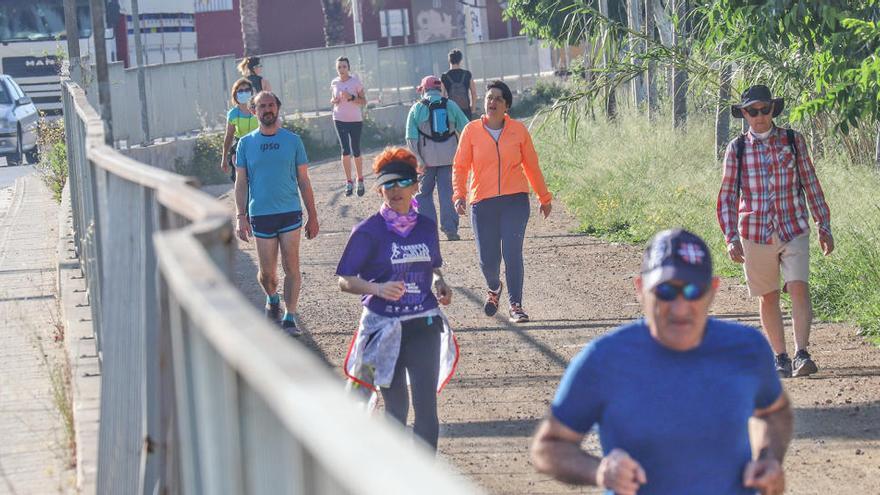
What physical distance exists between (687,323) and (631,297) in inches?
325

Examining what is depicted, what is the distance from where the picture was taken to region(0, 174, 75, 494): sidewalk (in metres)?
6.60

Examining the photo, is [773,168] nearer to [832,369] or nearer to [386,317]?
[832,369]

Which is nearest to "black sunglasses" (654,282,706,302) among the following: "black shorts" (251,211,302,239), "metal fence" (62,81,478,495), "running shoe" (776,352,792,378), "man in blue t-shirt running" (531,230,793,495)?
"man in blue t-shirt running" (531,230,793,495)

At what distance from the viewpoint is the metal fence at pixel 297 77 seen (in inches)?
Answer: 979

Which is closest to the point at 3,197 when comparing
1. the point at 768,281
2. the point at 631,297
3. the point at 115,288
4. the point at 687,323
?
the point at 631,297

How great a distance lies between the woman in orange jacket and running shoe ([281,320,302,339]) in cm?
147

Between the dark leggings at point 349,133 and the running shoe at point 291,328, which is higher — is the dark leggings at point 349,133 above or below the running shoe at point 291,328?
above

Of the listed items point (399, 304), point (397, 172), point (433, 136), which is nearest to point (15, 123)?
point (433, 136)

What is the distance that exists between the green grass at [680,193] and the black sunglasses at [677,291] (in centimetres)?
631

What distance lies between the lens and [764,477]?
12.7 ft

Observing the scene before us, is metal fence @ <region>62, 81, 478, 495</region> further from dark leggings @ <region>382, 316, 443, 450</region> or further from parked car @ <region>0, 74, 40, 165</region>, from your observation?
parked car @ <region>0, 74, 40, 165</region>

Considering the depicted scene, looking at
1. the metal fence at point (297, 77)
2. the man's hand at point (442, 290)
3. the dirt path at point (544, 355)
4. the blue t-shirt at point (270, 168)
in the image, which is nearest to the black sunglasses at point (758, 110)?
the dirt path at point (544, 355)

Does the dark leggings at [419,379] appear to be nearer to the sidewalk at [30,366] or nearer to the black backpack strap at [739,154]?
the sidewalk at [30,366]

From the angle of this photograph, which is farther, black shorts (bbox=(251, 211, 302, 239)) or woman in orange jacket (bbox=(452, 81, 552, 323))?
woman in orange jacket (bbox=(452, 81, 552, 323))
